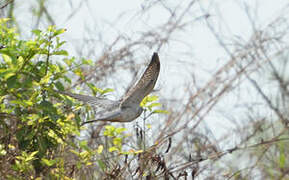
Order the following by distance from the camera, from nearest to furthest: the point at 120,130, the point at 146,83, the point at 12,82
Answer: the point at 146,83 < the point at 12,82 < the point at 120,130

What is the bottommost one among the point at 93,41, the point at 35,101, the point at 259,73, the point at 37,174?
the point at 37,174

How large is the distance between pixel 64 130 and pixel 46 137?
0.11 meters

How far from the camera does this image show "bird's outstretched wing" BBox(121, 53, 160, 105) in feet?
6.11

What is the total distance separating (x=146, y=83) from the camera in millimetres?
1857

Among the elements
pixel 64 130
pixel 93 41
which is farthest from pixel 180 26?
pixel 64 130

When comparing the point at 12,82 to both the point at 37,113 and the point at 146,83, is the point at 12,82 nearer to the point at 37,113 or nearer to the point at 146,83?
the point at 37,113

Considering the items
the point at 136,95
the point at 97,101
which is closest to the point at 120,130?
the point at 97,101

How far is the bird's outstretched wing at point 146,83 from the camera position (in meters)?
1.86

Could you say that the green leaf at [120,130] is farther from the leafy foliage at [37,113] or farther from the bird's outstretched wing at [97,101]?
the bird's outstretched wing at [97,101]

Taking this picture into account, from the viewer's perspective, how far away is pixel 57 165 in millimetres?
2410

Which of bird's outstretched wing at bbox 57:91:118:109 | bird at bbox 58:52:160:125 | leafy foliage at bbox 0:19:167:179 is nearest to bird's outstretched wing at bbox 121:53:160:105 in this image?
bird at bbox 58:52:160:125

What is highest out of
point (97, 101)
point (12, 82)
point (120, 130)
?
point (12, 82)

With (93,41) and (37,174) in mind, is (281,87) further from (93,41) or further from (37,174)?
(37,174)

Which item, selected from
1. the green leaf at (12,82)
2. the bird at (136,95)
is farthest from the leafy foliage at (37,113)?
the bird at (136,95)
